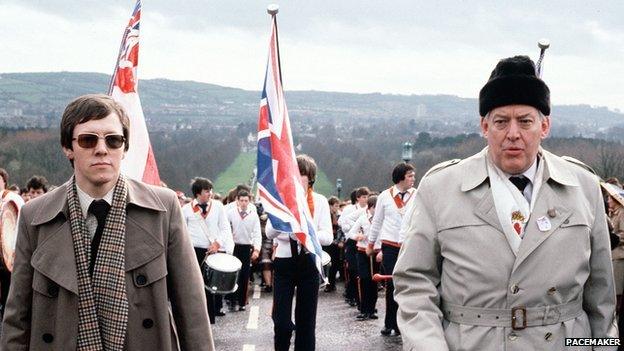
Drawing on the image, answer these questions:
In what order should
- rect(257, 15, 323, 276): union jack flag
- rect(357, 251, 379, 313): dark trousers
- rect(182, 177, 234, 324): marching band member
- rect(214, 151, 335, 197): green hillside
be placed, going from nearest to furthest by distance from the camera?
rect(257, 15, 323, 276): union jack flag, rect(182, 177, 234, 324): marching band member, rect(357, 251, 379, 313): dark trousers, rect(214, 151, 335, 197): green hillside

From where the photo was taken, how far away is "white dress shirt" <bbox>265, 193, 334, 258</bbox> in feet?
28.8

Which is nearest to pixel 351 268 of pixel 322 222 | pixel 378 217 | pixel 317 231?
pixel 378 217

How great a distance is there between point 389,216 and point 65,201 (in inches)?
306

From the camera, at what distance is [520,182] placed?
4.06 meters

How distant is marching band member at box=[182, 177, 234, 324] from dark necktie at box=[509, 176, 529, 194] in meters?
8.89

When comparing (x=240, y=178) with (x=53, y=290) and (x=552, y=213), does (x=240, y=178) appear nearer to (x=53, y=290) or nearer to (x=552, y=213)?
(x=53, y=290)

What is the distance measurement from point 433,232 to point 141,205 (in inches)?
48.4

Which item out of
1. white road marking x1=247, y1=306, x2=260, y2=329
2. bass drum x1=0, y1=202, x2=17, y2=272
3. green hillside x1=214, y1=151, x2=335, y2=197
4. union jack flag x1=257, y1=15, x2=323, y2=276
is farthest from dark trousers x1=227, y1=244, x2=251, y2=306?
green hillside x1=214, y1=151, x2=335, y2=197

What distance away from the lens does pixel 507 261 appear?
385 cm

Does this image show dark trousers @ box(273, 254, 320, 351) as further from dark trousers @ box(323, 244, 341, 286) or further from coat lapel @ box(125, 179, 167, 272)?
dark trousers @ box(323, 244, 341, 286)

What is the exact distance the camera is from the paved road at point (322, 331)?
11453 mm

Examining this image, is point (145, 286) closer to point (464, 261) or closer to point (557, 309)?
point (464, 261)

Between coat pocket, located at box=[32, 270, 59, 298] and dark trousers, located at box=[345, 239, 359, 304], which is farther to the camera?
dark trousers, located at box=[345, 239, 359, 304]

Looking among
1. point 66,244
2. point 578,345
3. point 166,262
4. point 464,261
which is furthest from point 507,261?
point 66,244
